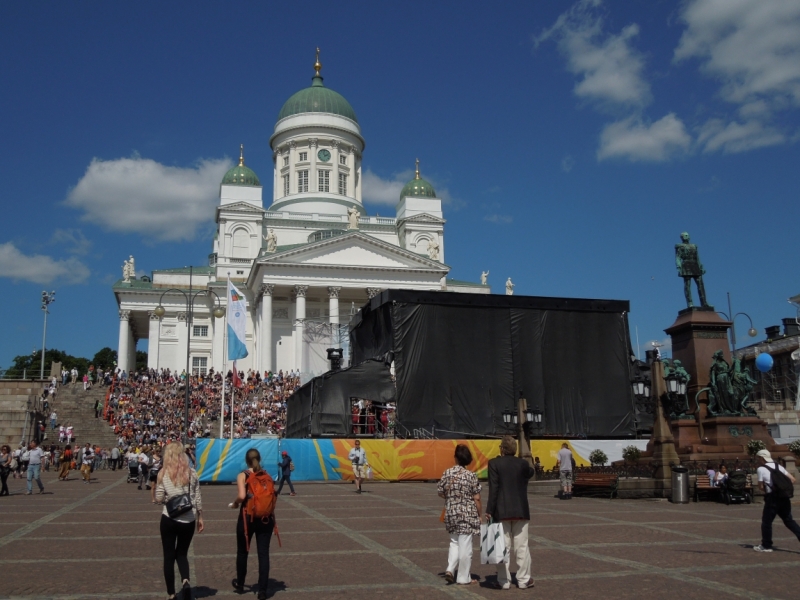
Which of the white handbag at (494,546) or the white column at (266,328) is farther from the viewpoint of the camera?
the white column at (266,328)

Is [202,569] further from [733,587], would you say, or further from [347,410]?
[347,410]

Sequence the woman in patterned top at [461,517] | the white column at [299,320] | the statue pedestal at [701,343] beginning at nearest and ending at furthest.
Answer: the woman in patterned top at [461,517] < the statue pedestal at [701,343] < the white column at [299,320]

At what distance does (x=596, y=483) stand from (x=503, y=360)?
14.0m

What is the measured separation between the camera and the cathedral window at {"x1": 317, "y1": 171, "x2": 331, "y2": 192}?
78.2 meters

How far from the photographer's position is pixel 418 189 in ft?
254

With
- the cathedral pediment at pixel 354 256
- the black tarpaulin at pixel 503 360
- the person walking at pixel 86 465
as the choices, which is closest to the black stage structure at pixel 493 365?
the black tarpaulin at pixel 503 360

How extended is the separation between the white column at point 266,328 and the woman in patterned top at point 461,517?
5252 cm

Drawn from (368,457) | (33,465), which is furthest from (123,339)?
(33,465)

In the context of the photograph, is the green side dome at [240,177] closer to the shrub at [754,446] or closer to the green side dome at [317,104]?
the green side dome at [317,104]

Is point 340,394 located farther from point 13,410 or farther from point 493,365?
point 13,410

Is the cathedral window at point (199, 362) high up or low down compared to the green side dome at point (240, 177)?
down

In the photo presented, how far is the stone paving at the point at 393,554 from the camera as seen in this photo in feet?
26.9

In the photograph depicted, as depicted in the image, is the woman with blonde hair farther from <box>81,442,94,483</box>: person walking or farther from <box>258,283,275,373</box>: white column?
<box>258,283,275,373</box>: white column

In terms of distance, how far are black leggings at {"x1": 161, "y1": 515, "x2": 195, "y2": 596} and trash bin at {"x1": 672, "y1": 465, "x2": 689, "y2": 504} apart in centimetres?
1265
